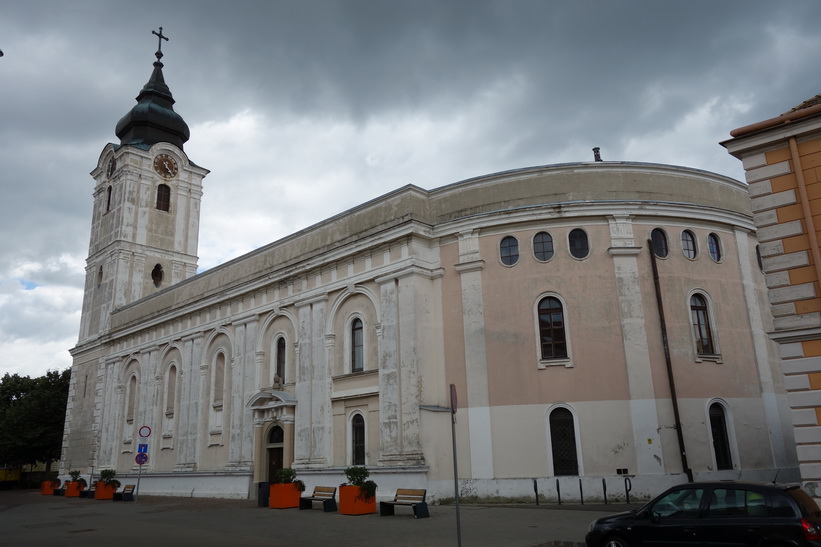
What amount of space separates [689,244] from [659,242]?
1.24m

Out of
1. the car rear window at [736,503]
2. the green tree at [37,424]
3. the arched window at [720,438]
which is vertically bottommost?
the car rear window at [736,503]

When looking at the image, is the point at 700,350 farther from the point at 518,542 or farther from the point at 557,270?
the point at 518,542

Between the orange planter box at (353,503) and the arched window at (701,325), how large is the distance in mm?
11731

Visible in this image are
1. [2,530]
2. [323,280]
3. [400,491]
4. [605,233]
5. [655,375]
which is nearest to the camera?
[2,530]

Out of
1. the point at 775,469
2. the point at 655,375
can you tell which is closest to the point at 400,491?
the point at 655,375

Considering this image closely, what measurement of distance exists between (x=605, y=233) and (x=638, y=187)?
2.18 m

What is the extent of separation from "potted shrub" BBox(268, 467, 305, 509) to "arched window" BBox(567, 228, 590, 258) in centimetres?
1217

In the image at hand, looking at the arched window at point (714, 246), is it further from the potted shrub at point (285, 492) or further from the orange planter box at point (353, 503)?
the potted shrub at point (285, 492)

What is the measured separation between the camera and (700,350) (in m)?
21.5

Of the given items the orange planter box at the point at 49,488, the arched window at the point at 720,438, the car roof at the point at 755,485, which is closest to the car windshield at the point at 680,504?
the car roof at the point at 755,485

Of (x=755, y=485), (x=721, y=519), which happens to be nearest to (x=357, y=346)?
(x=721, y=519)

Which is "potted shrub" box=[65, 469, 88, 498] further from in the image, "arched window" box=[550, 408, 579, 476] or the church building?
"arched window" box=[550, 408, 579, 476]

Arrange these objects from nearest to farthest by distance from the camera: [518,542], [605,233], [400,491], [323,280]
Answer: [518,542]
[400,491]
[605,233]
[323,280]

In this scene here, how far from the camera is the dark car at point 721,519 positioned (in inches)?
347
